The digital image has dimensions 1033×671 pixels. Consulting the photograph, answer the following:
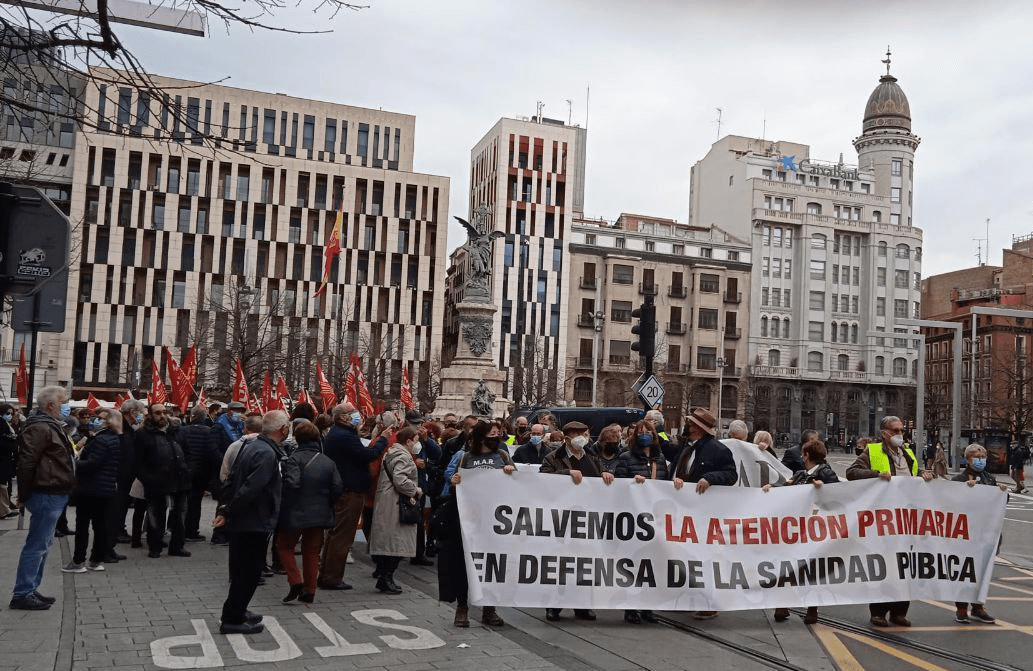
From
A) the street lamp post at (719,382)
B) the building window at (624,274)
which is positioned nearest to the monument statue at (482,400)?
the street lamp post at (719,382)

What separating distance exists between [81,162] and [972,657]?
75388mm

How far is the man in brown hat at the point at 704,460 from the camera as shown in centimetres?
944

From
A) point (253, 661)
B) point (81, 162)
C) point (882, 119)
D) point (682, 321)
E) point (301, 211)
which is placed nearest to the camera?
point (253, 661)

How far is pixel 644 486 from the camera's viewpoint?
932cm

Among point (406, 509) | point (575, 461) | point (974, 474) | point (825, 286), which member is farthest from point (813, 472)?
point (825, 286)

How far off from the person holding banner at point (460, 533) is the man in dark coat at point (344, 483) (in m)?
1.54

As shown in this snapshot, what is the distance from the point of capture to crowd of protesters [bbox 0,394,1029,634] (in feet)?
28.5

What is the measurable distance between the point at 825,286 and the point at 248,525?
9046cm

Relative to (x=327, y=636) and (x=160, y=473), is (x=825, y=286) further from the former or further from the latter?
(x=327, y=636)

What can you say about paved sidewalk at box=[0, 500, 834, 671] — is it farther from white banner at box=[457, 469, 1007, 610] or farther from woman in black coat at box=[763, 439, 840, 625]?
white banner at box=[457, 469, 1007, 610]

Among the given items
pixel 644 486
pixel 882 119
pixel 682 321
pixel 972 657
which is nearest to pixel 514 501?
pixel 644 486

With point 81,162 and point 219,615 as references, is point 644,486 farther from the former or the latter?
point 81,162

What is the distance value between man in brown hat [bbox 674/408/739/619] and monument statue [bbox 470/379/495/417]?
82.5 ft

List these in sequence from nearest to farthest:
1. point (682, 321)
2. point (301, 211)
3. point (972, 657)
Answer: point (972, 657) < point (301, 211) < point (682, 321)
